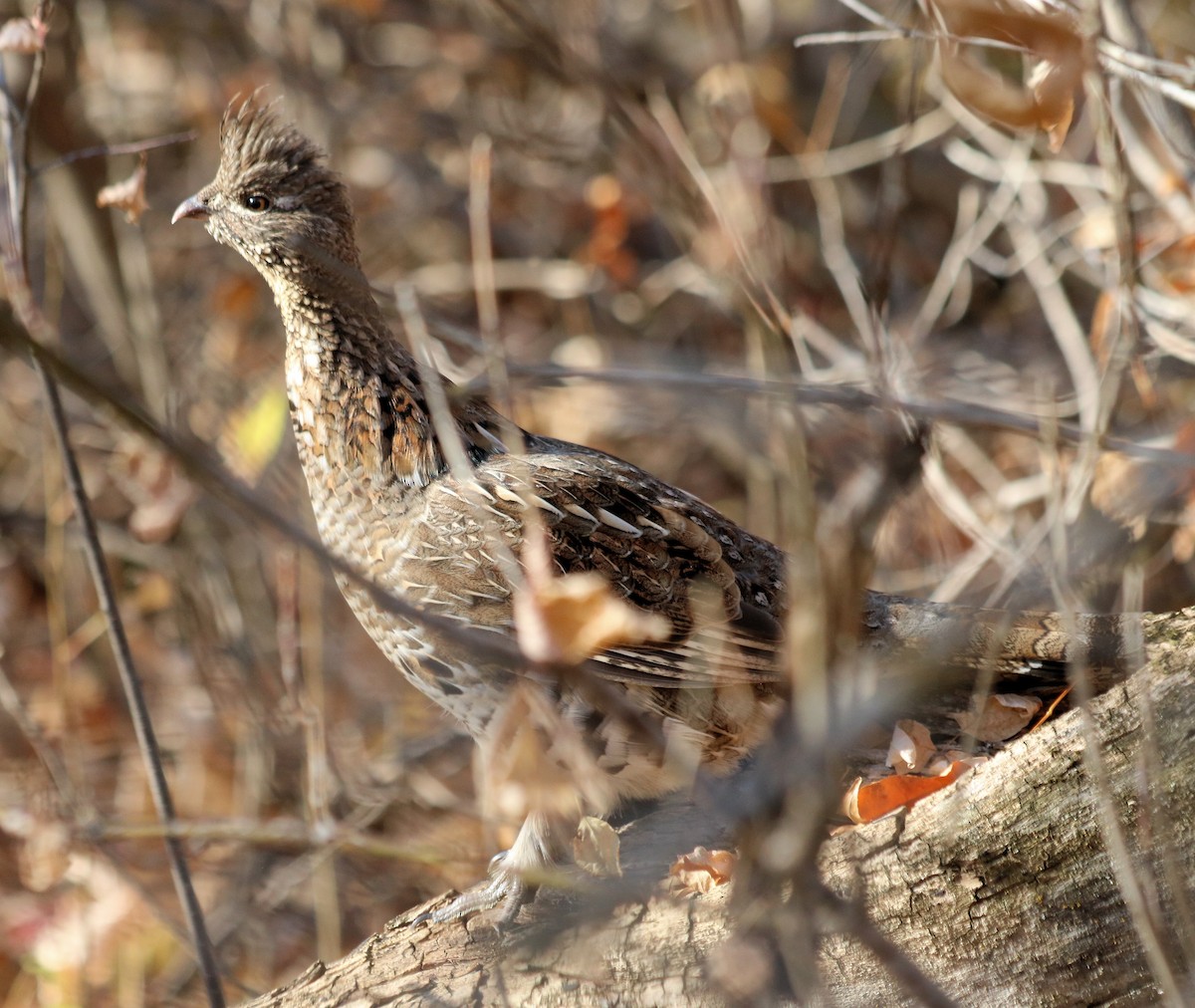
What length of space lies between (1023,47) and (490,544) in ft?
5.98

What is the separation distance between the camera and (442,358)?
434 cm

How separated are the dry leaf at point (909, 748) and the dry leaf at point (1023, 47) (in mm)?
1648

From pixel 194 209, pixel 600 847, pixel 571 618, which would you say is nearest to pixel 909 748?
pixel 600 847

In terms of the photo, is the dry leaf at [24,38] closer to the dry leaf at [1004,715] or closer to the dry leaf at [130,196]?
the dry leaf at [130,196]

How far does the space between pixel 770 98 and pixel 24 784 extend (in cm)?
514

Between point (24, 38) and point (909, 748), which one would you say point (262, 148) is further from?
point (909, 748)

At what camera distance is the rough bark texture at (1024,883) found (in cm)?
232

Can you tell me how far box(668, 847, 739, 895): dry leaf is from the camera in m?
2.98

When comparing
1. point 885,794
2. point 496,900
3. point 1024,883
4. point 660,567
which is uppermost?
point 660,567

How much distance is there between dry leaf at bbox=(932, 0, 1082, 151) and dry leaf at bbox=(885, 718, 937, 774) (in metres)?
1.65

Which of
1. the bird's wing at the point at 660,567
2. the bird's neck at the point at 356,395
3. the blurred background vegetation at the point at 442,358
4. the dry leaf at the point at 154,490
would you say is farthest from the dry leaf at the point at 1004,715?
the dry leaf at the point at 154,490

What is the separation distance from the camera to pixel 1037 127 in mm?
2250

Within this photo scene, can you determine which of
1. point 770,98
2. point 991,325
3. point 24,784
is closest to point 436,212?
point 770,98

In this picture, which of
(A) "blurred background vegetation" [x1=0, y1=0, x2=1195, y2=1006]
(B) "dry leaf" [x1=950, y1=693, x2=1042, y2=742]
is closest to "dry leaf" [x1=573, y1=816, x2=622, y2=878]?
(B) "dry leaf" [x1=950, y1=693, x2=1042, y2=742]
